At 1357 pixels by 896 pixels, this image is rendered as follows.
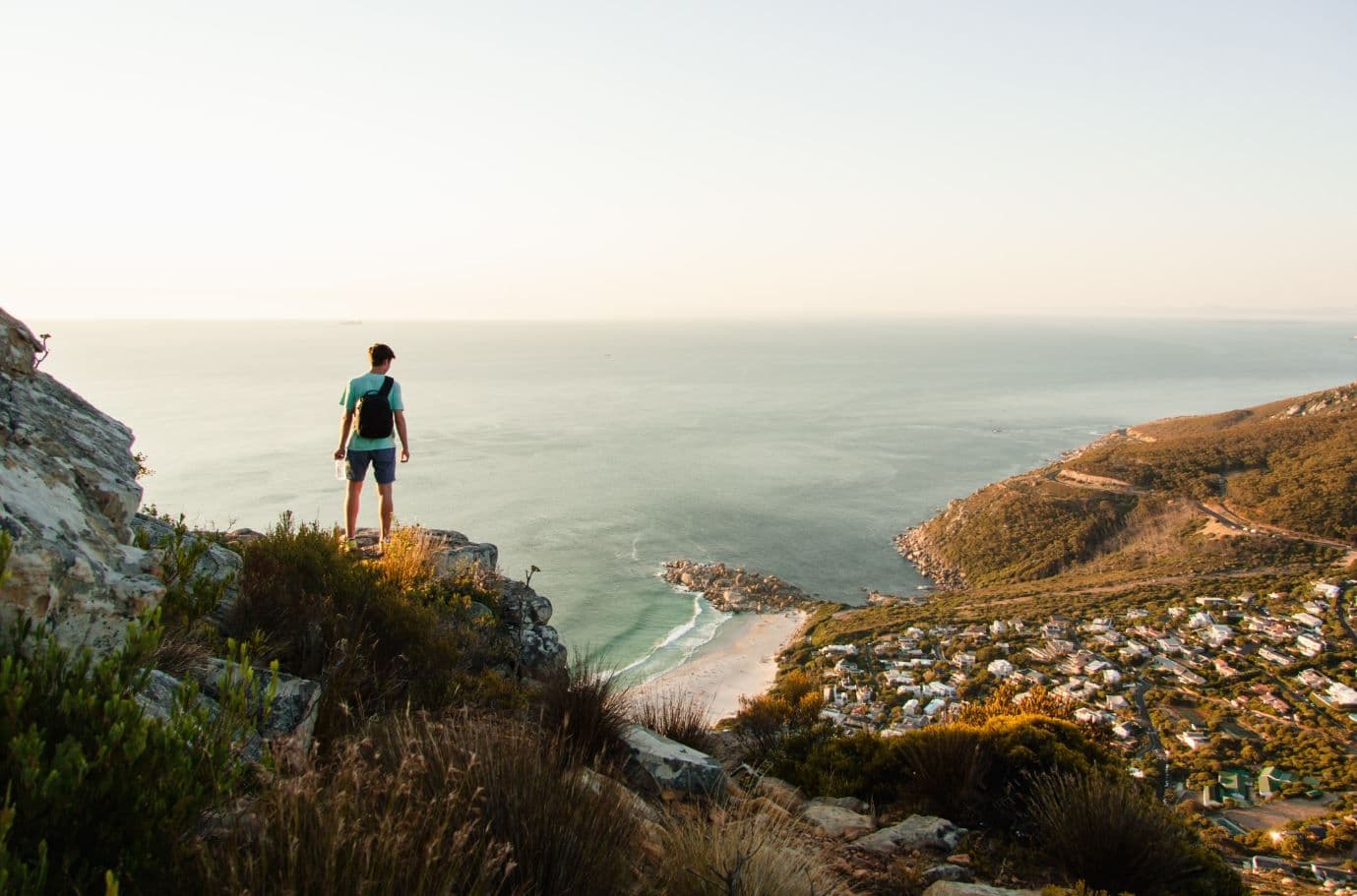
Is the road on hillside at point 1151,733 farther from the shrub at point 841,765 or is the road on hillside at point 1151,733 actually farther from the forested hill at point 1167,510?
the forested hill at point 1167,510

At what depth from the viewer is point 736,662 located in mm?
32781

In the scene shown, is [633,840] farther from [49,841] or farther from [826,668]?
[826,668]

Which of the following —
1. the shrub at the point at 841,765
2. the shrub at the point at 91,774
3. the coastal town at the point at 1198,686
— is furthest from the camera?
the coastal town at the point at 1198,686

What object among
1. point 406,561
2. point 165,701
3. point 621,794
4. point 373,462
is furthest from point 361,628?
point 373,462

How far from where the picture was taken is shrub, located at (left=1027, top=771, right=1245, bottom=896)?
14.9 feet

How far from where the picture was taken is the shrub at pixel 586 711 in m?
5.20

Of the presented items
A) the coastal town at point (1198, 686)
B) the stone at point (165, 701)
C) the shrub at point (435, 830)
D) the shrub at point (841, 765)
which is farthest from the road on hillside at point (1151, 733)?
the stone at point (165, 701)

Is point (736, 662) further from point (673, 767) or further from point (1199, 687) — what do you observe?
point (673, 767)

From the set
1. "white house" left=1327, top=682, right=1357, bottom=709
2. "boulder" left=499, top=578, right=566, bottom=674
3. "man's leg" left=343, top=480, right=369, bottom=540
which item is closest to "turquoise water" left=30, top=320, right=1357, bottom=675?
"white house" left=1327, top=682, right=1357, bottom=709

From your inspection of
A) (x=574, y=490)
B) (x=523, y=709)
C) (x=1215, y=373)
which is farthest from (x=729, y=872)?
(x=1215, y=373)

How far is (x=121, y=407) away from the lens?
88562 mm

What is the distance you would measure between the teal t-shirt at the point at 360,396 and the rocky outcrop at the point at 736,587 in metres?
31.7

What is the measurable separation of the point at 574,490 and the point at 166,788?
5691 cm

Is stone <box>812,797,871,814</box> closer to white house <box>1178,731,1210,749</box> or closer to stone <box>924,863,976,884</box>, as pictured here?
stone <box>924,863,976,884</box>
